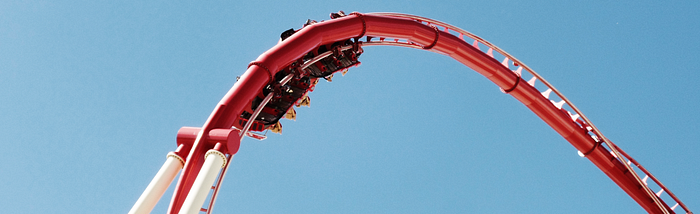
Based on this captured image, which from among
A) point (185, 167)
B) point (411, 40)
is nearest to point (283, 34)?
point (411, 40)

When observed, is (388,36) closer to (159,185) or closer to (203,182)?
(203,182)

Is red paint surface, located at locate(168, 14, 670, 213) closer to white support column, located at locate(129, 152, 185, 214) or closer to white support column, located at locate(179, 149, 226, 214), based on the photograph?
white support column, located at locate(129, 152, 185, 214)

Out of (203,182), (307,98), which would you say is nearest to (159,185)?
(203,182)

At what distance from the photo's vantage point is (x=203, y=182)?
9945 millimetres

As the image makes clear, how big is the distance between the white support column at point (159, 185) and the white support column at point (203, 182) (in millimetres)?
574

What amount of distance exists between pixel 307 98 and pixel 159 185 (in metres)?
6.75

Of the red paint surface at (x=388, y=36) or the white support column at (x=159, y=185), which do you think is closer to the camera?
the white support column at (x=159, y=185)

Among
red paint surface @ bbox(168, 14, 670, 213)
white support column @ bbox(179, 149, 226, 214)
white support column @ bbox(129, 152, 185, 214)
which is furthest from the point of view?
red paint surface @ bbox(168, 14, 670, 213)

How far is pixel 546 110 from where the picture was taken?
21.5 m

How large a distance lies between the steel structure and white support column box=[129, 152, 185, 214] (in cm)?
2

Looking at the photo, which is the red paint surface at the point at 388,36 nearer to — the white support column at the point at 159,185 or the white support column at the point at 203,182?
the white support column at the point at 159,185

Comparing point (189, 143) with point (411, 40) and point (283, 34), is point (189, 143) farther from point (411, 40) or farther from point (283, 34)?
point (411, 40)

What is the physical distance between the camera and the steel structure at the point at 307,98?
35.0ft

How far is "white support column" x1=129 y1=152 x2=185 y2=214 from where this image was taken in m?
9.80
